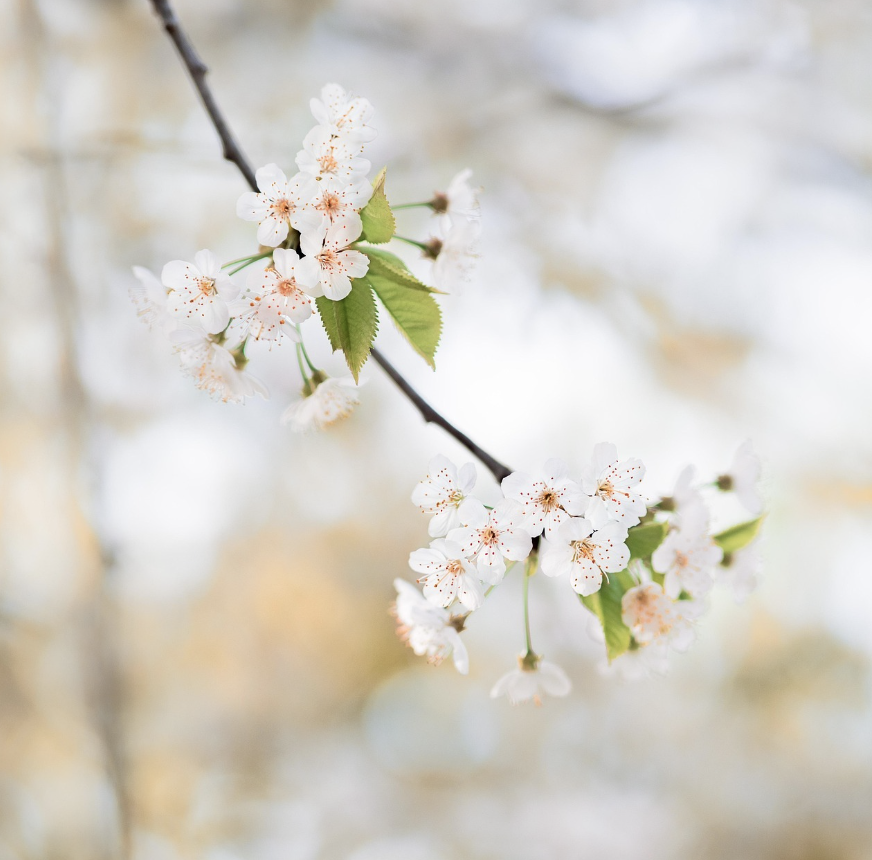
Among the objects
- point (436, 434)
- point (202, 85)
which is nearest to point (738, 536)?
point (202, 85)

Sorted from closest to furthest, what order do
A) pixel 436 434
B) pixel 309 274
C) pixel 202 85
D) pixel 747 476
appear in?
pixel 309 274 → pixel 202 85 → pixel 747 476 → pixel 436 434

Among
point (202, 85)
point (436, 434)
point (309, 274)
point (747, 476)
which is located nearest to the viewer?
point (309, 274)

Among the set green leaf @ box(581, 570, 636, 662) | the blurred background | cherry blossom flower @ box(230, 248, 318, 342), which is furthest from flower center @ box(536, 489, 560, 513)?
the blurred background

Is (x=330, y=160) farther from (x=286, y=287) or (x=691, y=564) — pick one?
(x=691, y=564)

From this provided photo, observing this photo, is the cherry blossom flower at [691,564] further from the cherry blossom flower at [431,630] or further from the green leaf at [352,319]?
the green leaf at [352,319]

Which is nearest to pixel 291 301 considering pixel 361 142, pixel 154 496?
pixel 361 142

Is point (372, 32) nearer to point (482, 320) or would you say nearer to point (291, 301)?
point (482, 320)
